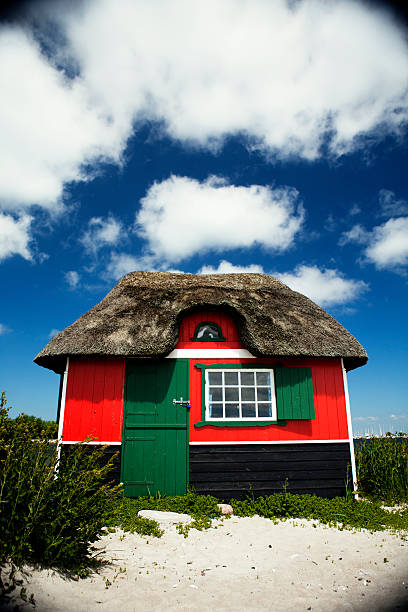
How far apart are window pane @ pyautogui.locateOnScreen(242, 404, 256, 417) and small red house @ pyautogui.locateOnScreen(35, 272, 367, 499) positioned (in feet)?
0.07

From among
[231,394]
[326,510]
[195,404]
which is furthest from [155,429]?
[326,510]

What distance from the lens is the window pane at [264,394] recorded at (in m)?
7.83

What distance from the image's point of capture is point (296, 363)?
790 centimetres

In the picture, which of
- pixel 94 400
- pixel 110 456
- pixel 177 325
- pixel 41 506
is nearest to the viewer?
pixel 41 506

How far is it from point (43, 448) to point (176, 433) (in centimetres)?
371

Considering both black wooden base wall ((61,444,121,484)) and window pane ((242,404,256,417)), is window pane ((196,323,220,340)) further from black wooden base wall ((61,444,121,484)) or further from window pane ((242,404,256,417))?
black wooden base wall ((61,444,121,484))

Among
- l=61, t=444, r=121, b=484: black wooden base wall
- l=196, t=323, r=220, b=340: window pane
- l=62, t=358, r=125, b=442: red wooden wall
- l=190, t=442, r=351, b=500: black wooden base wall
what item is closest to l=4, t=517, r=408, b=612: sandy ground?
l=190, t=442, r=351, b=500: black wooden base wall

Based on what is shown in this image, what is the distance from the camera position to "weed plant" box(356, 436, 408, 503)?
7609 mm

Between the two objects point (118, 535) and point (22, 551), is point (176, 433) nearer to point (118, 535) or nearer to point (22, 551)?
point (118, 535)

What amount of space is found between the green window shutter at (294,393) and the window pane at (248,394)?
52 cm

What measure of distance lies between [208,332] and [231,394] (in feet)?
4.65

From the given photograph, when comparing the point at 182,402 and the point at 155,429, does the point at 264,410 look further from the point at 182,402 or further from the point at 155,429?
the point at 155,429

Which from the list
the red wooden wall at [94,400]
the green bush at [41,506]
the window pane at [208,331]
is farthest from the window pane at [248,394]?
the green bush at [41,506]

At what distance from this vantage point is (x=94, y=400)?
7.59 m
